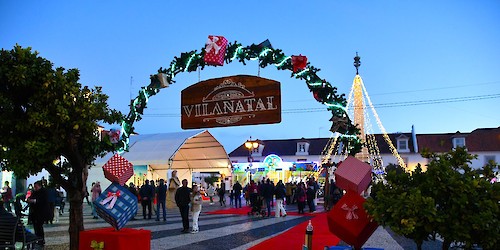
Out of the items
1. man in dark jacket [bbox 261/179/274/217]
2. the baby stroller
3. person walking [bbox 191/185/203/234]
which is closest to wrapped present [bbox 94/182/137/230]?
person walking [bbox 191/185/203/234]

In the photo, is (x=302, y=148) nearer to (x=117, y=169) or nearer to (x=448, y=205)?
(x=117, y=169)

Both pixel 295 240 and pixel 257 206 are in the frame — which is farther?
pixel 257 206

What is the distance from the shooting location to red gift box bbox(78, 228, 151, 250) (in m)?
7.49

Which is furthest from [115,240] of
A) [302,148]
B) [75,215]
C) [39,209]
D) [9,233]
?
[302,148]

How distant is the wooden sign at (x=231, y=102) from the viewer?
11.7 meters

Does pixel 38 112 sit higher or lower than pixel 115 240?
higher

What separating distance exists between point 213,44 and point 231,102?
1529mm

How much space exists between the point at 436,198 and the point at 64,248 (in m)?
8.24

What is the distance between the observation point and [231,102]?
39.6 ft

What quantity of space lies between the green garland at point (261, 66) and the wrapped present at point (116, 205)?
3840 mm

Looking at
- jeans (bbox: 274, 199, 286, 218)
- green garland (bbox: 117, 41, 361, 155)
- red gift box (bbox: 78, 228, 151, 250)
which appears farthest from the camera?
jeans (bbox: 274, 199, 286, 218)

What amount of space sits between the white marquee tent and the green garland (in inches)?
676

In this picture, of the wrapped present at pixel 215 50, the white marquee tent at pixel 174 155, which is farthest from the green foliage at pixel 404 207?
the white marquee tent at pixel 174 155

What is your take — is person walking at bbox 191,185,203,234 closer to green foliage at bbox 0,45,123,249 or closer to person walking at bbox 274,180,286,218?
person walking at bbox 274,180,286,218
